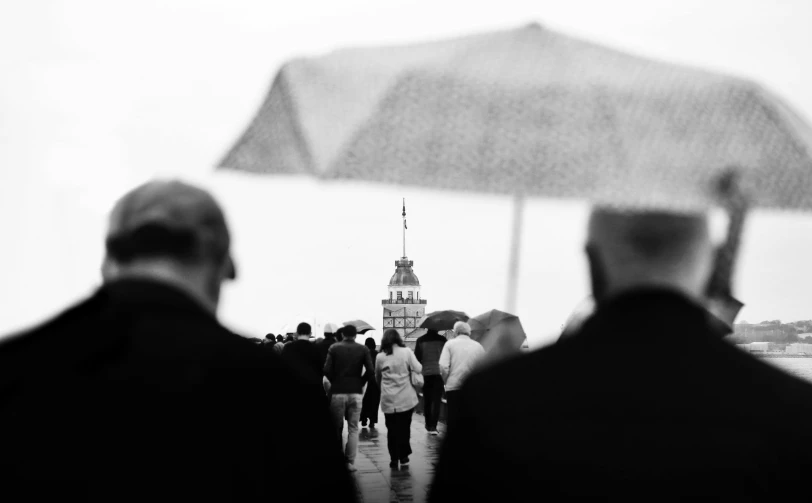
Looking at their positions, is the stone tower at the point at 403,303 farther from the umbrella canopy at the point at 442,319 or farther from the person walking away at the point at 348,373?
the person walking away at the point at 348,373

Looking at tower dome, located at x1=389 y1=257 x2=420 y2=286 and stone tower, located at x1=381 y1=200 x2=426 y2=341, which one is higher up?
tower dome, located at x1=389 y1=257 x2=420 y2=286

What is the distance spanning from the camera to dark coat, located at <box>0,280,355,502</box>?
1992mm

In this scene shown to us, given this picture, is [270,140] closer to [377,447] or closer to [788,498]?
[788,498]

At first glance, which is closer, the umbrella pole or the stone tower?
the umbrella pole

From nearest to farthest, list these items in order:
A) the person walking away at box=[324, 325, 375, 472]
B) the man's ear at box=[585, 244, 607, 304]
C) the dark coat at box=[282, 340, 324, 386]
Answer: the man's ear at box=[585, 244, 607, 304] < the person walking away at box=[324, 325, 375, 472] < the dark coat at box=[282, 340, 324, 386]

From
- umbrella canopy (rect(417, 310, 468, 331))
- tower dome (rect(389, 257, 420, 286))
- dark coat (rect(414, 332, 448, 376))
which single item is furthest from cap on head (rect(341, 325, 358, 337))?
tower dome (rect(389, 257, 420, 286))

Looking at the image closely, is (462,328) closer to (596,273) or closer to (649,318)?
(596,273)

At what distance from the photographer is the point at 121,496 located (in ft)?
6.48

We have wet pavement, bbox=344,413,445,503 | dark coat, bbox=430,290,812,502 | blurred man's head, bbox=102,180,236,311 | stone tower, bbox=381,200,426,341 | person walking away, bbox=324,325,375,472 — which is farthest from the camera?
stone tower, bbox=381,200,426,341

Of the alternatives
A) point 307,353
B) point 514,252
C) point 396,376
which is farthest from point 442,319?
point 514,252

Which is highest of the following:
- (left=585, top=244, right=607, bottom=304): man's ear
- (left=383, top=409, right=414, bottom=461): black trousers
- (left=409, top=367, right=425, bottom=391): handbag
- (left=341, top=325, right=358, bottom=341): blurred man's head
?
(left=585, top=244, right=607, bottom=304): man's ear

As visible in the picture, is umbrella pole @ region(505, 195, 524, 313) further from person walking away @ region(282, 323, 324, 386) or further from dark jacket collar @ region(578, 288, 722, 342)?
person walking away @ region(282, 323, 324, 386)

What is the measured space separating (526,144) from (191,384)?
0.96 m

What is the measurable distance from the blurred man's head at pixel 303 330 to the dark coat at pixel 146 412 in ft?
29.9
